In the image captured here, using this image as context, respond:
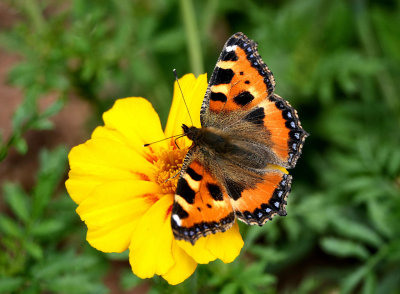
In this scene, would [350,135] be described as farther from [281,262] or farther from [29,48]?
[29,48]

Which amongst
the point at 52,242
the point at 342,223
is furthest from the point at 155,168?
the point at 342,223

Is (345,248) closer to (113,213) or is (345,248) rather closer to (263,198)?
(263,198)

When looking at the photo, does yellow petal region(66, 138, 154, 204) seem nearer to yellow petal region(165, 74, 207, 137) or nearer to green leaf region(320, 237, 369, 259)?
yellow petal region(165, 74, 207, 137)

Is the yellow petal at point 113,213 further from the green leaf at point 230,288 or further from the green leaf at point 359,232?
the green leaf at point 359,232

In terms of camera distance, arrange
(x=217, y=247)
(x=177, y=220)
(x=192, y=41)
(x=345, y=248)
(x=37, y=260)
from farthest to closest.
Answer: (x=192, y=41) < (x=345, y=248) < (x=37, y=260) < (x=217, y=247) < (x=177, y=220)

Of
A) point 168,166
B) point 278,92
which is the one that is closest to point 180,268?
point 168,166

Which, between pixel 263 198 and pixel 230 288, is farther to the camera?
pixel 230 288

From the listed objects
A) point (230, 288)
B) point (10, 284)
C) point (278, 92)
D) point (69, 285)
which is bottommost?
point (230, 288)
